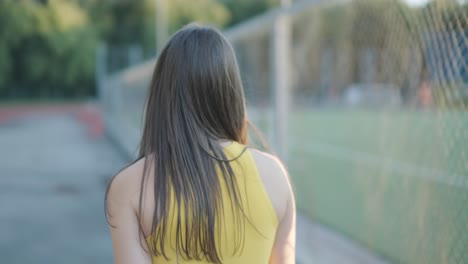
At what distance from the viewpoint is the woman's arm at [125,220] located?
57.2 inches

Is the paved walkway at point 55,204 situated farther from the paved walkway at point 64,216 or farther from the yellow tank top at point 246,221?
the yellow tank top at point 246,221

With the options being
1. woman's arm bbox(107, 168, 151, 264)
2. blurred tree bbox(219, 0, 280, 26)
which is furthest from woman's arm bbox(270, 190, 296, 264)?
blurred tree bbox(219, 0, 280, 26)

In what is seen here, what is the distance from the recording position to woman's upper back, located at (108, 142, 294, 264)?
1.45 meters

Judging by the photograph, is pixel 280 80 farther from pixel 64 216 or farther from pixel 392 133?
pixel 392 133

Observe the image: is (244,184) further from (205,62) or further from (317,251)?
(317,251)

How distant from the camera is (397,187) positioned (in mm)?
8336

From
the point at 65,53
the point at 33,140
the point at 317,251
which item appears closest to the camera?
the point at 317,251

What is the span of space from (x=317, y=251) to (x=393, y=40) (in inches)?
75.0

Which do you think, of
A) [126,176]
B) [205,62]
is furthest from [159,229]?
[205,62]

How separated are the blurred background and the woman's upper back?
1.28m

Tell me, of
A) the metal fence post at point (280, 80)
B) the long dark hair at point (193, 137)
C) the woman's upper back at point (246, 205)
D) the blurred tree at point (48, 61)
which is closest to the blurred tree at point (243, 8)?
the blurred tree at point (48, 61)

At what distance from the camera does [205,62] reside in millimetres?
1491

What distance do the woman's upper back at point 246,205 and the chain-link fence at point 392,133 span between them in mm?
1258

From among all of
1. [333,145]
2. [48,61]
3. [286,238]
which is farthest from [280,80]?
[48,61]
